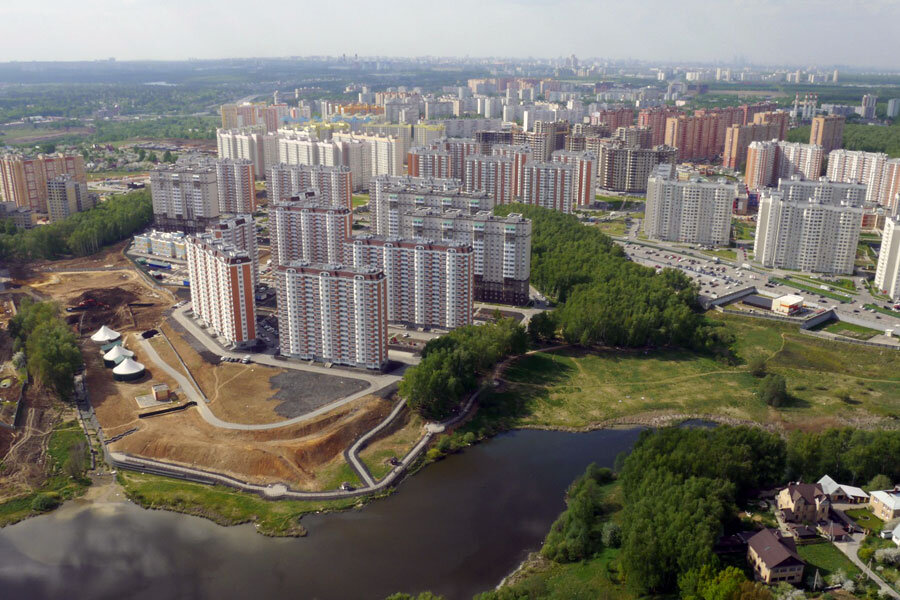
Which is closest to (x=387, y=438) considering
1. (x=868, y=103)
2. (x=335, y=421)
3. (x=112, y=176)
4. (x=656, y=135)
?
(x=335, y=421)

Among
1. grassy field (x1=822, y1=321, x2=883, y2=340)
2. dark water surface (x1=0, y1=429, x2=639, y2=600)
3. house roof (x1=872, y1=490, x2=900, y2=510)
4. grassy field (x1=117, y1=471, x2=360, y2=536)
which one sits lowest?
dark water surface (x1=0, y1=429, x2=639, y2=600)

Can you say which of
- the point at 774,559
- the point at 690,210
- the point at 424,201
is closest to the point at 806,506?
the point at 774,559

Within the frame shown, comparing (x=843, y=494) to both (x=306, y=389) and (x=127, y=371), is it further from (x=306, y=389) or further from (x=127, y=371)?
(x=127, y=371)

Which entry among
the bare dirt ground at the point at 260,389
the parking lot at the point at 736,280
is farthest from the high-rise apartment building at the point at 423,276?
the parking lot at the point at 736,280

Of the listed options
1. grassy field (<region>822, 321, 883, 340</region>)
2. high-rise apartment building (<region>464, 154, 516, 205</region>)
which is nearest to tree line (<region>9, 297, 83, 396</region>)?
grassy field (<region>822, 321, 883, 340</region>)

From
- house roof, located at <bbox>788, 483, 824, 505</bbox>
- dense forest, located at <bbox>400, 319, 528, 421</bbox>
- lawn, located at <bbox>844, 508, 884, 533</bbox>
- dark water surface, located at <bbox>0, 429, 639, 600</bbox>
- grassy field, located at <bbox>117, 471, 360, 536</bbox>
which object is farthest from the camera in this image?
dense forest, located at <bbox>400, 319, 528, 421</bbox>

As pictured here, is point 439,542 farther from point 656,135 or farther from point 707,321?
point 656,135

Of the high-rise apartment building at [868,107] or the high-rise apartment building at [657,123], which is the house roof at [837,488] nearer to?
the high-rise apartment building at [657,123]

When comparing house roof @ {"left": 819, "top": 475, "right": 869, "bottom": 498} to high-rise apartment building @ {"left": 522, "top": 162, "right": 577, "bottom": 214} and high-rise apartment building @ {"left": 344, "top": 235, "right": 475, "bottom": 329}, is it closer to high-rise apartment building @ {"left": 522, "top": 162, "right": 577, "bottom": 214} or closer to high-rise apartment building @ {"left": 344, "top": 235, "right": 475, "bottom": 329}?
high-rise apartment building @ {"left": 344, "top": 235, "right": 475, "bottom": 329}
